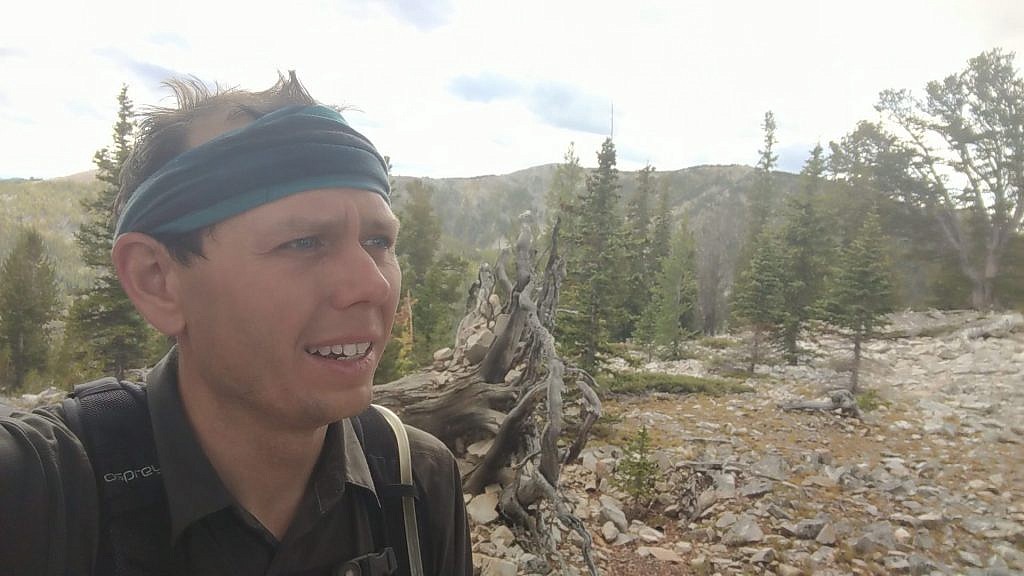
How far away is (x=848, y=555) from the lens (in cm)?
639

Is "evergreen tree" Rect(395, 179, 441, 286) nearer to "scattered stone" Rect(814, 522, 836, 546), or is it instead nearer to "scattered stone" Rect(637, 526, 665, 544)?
"scattered stone" Rect(637, 526, 665, 544)

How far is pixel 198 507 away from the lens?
1458 millimetres

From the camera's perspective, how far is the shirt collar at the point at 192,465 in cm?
146

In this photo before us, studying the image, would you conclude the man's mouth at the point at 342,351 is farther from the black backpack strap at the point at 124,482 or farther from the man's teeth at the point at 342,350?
the black backpack strap at the point at 124,482

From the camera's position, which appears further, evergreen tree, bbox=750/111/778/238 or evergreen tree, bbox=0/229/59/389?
evergreen tree, bbox=750/111/778/238

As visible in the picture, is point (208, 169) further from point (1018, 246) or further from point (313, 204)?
point (1018, 246)

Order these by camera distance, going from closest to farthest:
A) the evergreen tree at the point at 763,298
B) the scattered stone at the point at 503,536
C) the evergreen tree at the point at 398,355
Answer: the scattered stone at the point at 503,536
the evergreen tree at the point at 398,355
the evergreen tree at the point at 763,298

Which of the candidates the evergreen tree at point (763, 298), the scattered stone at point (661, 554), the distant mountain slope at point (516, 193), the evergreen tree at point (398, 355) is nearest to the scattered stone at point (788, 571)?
the scattered stone at point (661, 554)

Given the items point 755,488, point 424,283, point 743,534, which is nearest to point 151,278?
point 743,534

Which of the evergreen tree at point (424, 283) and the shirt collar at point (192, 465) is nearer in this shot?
the shirt collar at point (192, 465)

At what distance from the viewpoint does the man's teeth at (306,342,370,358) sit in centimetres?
155

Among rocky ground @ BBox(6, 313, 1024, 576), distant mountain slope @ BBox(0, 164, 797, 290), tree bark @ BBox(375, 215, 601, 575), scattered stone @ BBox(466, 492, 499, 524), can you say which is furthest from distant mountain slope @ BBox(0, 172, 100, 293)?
scattered stone @ BBox(466, 492, 499, 524)

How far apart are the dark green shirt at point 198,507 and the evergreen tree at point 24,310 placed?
99.5 ft

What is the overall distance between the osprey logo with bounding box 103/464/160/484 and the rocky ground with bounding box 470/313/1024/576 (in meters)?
3.89
